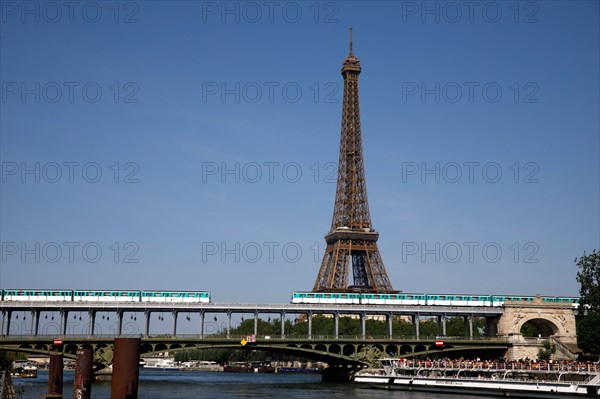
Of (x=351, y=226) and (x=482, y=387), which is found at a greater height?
(x=351, y=226)

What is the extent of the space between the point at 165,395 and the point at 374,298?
4708 cm

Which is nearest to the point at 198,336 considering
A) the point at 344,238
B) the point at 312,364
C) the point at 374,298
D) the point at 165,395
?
the point at 165,395

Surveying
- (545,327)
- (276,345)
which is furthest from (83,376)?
(545,327)

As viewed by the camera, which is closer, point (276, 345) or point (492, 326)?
point (276, 345)

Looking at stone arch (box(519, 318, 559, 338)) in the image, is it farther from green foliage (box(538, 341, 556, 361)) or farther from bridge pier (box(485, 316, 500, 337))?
green foliage (box(538, 341, 556, 361))

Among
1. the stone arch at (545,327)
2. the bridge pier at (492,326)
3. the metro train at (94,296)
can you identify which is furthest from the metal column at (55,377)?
the bridge pier at (492,326)

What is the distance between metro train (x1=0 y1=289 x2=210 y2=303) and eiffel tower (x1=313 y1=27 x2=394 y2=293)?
33162 millimetres

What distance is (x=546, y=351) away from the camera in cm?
10138

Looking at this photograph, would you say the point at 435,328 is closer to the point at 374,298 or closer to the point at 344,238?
the point at 344,238

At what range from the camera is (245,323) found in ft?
589

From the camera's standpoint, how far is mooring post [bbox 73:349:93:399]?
33406 mm

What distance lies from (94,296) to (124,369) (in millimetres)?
74160

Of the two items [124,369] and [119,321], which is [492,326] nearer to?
[119,321]

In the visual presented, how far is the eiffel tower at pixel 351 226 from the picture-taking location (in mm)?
130625
